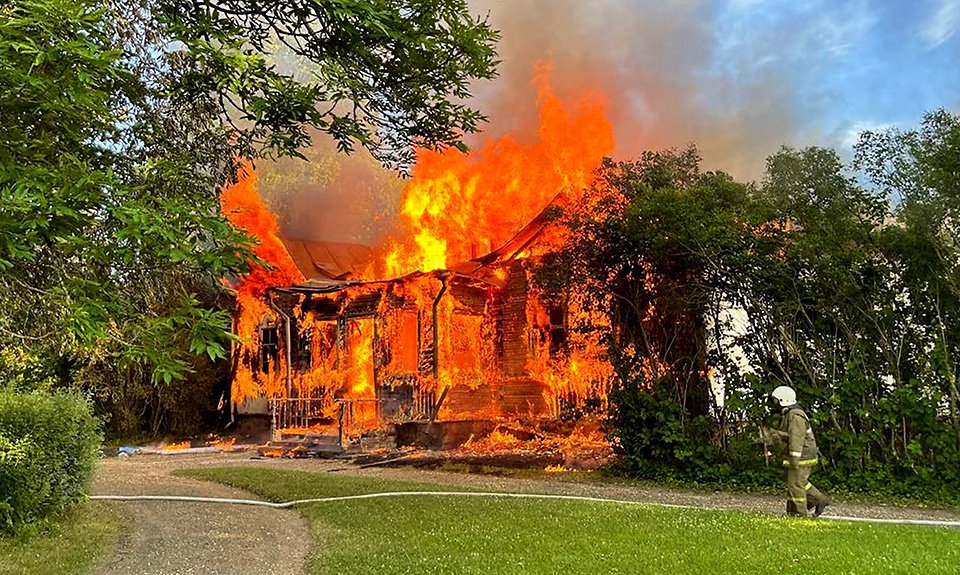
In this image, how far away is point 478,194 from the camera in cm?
2083

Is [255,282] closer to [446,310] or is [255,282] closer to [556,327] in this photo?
[446,310]

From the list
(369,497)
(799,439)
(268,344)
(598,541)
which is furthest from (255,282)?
(799,439)

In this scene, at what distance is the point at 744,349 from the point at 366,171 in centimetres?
2333

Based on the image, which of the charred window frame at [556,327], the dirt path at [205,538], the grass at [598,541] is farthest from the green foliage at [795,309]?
the dirt path at [205,538]

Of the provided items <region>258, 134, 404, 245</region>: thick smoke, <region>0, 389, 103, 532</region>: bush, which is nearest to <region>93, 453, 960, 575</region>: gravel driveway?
<region>0, 389, 103, 532</region>: bush

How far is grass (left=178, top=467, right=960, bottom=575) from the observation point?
631 cm

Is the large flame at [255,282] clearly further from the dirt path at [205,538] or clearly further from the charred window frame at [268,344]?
the dirt path at [205,538]

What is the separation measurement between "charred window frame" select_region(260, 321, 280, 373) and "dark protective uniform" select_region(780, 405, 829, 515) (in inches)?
685

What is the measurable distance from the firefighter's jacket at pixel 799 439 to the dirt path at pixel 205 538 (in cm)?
578

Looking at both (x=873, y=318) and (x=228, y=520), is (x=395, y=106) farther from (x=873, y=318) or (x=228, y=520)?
(x=873, y=318)

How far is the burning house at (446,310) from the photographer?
1820 cm

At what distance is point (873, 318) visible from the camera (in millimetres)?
10453

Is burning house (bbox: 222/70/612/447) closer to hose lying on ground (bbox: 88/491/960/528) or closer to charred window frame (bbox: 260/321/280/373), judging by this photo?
charred window frame (bbox: 260/321/280/373)

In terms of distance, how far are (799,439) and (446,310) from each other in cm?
1126
